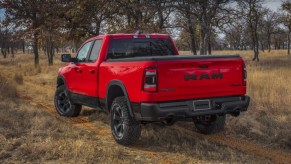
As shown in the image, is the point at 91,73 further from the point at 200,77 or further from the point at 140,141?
the point at 200,77

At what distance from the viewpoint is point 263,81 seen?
13.7 m

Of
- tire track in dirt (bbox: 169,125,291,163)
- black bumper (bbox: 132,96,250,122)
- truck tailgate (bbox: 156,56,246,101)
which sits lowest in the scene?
tire track in dirt (bbox: 169,125,291,163)

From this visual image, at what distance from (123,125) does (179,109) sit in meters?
1.18

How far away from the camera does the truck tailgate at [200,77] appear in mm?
5688

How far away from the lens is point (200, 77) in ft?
19.5

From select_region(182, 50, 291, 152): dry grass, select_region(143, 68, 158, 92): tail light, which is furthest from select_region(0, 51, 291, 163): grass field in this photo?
select_region(143, 68, 158, 92): tail light

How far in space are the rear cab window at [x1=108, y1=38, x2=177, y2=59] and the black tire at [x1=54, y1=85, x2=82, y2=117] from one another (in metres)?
2.23

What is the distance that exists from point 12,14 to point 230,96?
28.5 m

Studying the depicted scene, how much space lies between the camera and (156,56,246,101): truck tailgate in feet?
18.7

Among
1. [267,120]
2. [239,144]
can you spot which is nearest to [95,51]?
[239,144]

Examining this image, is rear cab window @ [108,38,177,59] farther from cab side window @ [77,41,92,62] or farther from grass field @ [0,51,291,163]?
grass field @ [0,51,291,163]

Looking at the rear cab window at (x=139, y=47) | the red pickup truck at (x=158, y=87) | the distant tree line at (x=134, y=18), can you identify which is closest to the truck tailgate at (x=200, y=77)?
the red pickup truck at (x=158, y=87)

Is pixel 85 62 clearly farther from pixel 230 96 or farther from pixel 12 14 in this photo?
pixel 12 14

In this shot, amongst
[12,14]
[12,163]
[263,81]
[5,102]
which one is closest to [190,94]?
[12,163]
